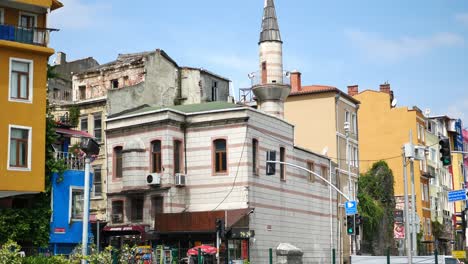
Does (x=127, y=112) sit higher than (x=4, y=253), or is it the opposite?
(x=127, y=112)

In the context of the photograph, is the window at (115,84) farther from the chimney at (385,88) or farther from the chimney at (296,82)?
the chimney at (385,88)

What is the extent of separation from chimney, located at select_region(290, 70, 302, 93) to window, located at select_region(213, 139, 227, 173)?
19.0 meters

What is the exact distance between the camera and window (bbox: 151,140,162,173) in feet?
143

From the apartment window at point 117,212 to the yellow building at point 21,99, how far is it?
10.1 meters

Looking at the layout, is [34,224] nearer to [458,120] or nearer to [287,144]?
[287,144]

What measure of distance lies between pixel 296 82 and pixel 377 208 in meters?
11.7

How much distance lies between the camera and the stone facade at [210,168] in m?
42.2

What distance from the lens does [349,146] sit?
193 ft

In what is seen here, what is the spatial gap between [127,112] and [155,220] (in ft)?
28.0

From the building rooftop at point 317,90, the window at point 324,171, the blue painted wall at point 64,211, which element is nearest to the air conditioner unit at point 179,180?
the blue painted wall at point 64,211

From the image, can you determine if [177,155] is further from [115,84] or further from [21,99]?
[21,99]

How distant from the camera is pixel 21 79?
115 feet

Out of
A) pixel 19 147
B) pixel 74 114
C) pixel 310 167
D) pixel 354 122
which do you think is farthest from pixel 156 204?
pixel 354 122

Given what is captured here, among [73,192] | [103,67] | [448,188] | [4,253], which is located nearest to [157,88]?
[103,67]
